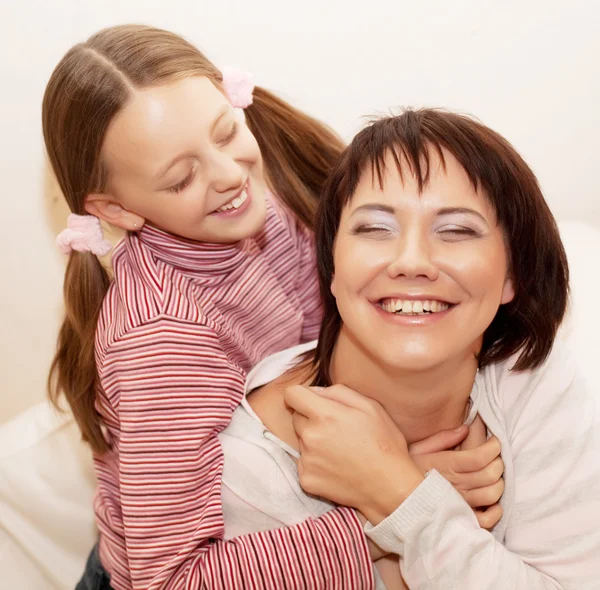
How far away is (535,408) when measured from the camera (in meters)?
1.15

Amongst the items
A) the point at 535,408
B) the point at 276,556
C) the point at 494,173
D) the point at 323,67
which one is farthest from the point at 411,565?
the point at 323,67

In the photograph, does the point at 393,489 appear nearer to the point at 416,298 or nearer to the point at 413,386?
the point at 413,386

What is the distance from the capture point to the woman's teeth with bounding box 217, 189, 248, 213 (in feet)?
4.22

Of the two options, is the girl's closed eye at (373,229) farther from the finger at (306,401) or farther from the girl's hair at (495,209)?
the finger at (306,401)

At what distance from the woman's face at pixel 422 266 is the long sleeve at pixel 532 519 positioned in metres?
0.19

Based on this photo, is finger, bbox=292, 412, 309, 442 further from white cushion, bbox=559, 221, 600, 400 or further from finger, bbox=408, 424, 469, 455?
white cushion, bbox=559, 221, 600, 400

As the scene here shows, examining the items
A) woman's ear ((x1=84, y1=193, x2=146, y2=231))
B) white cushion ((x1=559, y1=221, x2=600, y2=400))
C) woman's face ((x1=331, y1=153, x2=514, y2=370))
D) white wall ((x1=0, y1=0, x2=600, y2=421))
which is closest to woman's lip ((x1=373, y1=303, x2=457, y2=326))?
woman's face ((x1=331, y1=153, x2=514, y2=370))

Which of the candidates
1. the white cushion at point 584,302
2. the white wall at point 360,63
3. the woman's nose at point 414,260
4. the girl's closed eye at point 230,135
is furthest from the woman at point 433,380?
the white wall at point 360,63

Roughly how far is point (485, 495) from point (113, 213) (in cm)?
77

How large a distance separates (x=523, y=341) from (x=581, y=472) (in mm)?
219

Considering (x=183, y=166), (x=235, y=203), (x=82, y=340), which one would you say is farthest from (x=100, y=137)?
(x=82, y=340)

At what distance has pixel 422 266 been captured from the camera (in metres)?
0.99

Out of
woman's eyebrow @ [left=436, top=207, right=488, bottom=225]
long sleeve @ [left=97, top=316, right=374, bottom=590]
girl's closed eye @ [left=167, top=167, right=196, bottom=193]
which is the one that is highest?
woman's eyebrow @ [left=436, top=207, right=488, bottom=225]

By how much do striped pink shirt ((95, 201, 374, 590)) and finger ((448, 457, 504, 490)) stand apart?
17 cm
